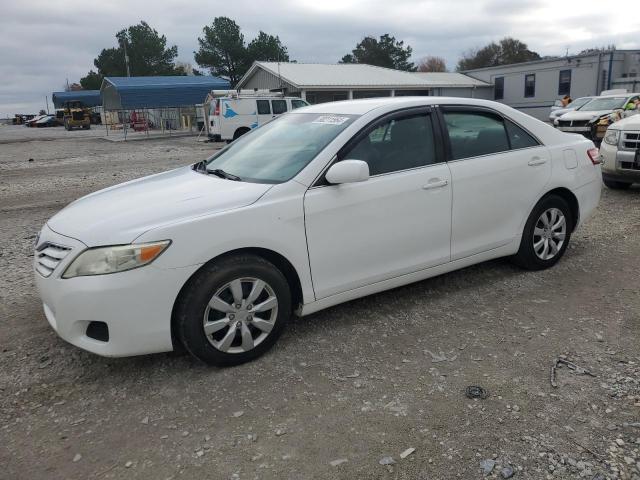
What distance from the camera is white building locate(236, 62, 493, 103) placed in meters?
32.8

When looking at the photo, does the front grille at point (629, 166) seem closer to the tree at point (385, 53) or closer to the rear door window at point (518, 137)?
the rear door window at point (518, 137)

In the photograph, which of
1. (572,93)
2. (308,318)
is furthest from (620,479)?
(572,93)

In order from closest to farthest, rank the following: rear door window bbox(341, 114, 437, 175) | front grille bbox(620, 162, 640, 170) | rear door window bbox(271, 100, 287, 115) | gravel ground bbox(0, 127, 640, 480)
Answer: gravel ground bbox(0, 127, 640, 480) → rear door window bbox(341, 114, 437, 175) → front grille bbox(620, 162, 640, 170) → rear door window bbox(271, 100, 287, 115)

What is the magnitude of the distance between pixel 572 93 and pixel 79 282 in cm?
3589

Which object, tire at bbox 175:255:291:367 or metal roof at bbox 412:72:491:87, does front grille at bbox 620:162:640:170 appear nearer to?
tire at bbox 175:255:291:367

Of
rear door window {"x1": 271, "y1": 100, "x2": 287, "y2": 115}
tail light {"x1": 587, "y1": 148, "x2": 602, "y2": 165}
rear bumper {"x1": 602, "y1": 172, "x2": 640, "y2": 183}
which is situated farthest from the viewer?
rear door window {"x1": 271, "y1": 100, "x2": 287, "y2": 115}

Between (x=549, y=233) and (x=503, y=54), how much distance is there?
6705cm

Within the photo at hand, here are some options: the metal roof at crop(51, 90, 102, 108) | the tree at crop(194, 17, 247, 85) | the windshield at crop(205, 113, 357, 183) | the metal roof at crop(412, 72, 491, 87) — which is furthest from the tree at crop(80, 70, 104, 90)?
the windshield at crop(205, 113, 357, 183)

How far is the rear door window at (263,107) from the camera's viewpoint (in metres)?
22.7

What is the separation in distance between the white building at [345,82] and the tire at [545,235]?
2812 cm

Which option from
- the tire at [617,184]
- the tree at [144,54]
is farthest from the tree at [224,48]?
the tire at [617,184]

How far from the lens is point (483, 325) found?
12.4 feet

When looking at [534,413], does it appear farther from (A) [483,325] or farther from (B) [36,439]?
(B) [36,439]

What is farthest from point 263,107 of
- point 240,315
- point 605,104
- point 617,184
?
point 240,315
